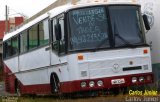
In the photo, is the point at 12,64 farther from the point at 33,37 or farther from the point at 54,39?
the point at 54,39

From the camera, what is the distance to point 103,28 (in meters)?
16.7

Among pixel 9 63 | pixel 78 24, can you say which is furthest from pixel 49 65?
pixel 9 63

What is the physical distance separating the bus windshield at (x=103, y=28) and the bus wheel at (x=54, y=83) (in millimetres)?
2030

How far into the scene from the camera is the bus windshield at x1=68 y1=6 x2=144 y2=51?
54.0ft

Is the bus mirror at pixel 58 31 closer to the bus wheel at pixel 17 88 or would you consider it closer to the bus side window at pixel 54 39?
the bus side window at pixel 54 39

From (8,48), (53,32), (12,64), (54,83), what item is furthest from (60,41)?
(8,48)

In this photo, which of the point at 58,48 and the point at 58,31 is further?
the point at 58,48

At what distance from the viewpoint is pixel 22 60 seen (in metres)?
23.0

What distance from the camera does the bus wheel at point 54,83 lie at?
59.3 feet

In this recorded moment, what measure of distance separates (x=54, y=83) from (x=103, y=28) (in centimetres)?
307

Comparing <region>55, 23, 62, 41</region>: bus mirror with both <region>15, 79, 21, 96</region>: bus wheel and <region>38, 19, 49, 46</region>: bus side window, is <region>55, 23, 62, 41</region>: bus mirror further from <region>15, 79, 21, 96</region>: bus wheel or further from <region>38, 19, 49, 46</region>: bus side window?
<region>15, 79, 21, 96</region>: bus wheel

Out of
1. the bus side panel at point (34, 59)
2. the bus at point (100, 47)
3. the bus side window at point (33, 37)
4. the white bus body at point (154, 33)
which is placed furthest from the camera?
the bus side window at point (33, 37)

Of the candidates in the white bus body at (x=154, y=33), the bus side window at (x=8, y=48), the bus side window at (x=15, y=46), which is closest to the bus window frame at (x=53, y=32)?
the white bus body at (x=154, y=33)

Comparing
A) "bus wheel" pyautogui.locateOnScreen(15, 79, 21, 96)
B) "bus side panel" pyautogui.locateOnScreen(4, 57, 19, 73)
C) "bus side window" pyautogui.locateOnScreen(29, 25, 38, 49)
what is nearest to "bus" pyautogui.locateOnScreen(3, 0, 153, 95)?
"bus side window" pyautogui.locateOnScreen(29, 25, 38, 49)
